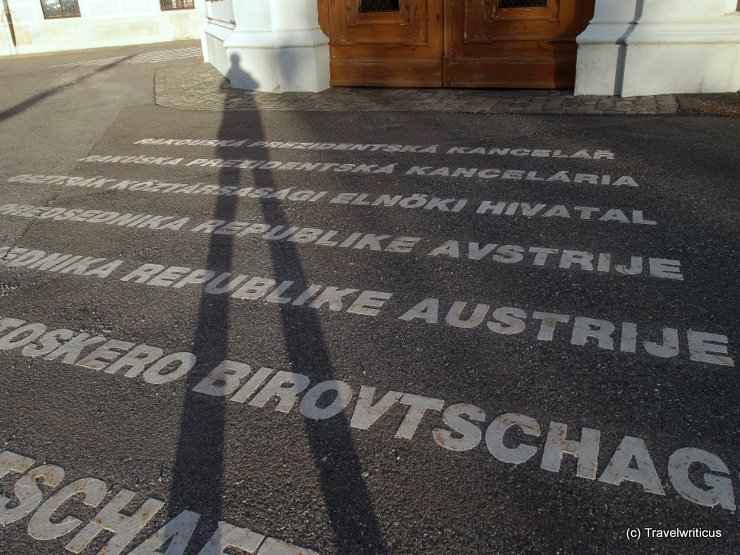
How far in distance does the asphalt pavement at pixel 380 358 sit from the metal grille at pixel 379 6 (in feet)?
18.4

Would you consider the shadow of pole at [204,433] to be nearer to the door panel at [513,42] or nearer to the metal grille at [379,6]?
the door panel at [513,42]

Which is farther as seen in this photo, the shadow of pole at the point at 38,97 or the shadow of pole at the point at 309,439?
the shadow of pole at the point at 38,97

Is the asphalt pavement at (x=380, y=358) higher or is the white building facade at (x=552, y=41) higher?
the white building facade at (x=552, y=41)

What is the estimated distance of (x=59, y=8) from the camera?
27406mm

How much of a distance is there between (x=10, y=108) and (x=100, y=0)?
58.9ft

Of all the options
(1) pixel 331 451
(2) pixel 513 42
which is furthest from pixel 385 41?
(1) pixel 331 451

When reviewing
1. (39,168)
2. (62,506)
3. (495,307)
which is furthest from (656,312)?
(39,168)

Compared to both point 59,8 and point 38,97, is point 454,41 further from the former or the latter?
point 59,8

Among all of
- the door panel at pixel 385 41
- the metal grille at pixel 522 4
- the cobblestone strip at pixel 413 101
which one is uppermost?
the metal grille at pixel 522 4

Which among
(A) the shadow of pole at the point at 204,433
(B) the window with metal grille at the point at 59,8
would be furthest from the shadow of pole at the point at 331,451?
(B) the window with metal grille at the point at 59,8

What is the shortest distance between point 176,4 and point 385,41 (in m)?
22.3

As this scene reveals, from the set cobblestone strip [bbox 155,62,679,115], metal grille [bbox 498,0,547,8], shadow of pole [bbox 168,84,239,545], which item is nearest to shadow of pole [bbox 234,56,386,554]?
shadow of pole [bbox 168,84,239,545]

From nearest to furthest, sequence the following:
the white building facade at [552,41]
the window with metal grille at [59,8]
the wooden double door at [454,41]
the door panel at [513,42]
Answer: the white building facade at [552,41], the door panel at [513,42], the wooden double door at [454,41], the window with metal grille at [59,8]

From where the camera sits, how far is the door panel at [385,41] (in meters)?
11.4
